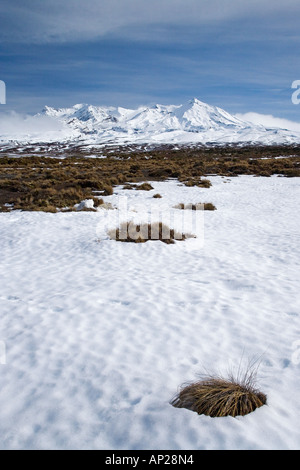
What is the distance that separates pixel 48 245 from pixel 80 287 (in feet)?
12.1

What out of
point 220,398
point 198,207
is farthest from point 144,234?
point 220,398

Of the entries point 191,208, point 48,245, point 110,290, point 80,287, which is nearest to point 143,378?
point 110,290

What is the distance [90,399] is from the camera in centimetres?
296

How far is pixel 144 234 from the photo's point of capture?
9.77 metres

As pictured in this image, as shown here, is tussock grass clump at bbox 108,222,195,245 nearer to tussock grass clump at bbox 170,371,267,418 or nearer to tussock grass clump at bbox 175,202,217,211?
tussock grass clump at bbox 175,202,217,211

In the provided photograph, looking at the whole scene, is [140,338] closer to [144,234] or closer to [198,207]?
[144,234]

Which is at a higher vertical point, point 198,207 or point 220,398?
point 198,207

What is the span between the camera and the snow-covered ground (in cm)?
256

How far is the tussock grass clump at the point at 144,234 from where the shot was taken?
9438 mm

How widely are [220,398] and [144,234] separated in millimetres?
7296

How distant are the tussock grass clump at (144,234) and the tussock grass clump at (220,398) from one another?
6.46m

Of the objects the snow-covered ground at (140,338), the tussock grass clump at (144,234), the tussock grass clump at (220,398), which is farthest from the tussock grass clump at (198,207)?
the tussock grass clump at (220,398)

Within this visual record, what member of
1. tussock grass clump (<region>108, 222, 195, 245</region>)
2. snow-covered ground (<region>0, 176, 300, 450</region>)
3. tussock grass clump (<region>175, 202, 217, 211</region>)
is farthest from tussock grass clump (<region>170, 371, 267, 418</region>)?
tussock grass clump (<region>175, 202, 217, 211</region>)
